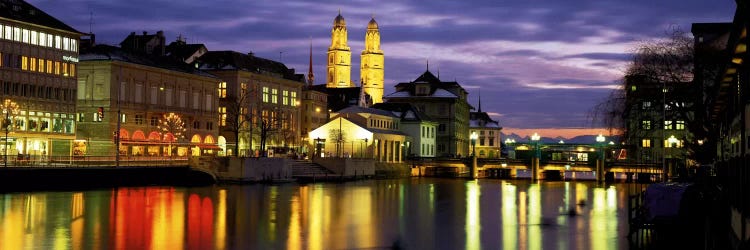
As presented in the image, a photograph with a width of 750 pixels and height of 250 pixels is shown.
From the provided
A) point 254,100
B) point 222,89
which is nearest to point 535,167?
point 254,100

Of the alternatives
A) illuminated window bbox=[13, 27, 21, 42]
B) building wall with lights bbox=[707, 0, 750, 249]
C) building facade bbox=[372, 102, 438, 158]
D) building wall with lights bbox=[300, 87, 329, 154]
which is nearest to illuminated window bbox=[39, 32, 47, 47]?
illuminated window bbox=[13, 27, 21, 42]

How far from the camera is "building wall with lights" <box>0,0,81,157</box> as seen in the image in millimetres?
98125

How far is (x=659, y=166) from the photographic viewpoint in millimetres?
130250

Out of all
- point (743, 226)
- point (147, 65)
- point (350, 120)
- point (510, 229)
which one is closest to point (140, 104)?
point (147, 65)

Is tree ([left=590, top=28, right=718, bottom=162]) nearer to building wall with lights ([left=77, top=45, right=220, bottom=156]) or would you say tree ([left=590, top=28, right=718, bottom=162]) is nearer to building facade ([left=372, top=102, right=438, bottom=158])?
building wall with lights ([left=77, top=45, right=220, bottom=156])

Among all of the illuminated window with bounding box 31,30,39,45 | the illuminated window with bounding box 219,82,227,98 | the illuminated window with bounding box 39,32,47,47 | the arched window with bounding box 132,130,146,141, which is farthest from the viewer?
the illuminated window with bounding box 219,82,227,98

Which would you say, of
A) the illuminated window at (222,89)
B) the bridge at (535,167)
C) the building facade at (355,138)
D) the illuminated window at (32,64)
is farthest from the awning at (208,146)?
the bridge at (535,167)

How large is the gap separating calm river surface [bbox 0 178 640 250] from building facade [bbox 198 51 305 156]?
5389 centimetres

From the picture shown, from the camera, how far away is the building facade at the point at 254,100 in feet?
455

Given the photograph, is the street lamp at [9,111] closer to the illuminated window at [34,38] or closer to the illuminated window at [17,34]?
the illuminated window at [17,34]

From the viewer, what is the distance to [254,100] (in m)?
143

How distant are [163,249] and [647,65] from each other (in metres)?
41.6

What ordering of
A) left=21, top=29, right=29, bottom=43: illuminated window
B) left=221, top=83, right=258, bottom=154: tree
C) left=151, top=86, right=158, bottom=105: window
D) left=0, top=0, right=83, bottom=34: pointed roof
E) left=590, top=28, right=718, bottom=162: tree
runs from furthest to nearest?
left=221, top=83, right=258, bottom=154: tree, left=151, top=86, right=158, bottom=105: window, left=21, top=29, right=29, bottom=43: illuminated window, left=0, top=0, right=83, bottom=34: pointed roof, left=590, top=28, right=718, bottom=162: tree

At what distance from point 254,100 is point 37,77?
44251 mm
